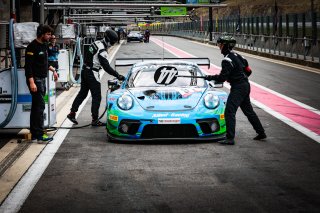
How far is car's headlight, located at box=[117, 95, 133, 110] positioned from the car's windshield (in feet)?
2.13

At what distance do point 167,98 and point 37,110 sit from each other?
A: 187cm

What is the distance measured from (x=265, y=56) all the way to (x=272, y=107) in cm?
2313

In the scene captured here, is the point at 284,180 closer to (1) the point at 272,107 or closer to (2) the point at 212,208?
(2) the point at 212,208

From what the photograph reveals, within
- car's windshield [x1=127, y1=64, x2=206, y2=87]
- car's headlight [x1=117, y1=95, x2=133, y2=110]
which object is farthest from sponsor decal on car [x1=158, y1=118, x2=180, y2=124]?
car's windshield [x1=127, y1=64, x2=206, y2=87]

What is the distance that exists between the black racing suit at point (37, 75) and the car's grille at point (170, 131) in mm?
1523

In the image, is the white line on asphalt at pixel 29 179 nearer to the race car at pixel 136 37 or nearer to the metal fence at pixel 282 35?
the metal fence at pixel 282 35

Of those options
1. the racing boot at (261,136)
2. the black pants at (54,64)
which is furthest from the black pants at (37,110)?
the black pants at (54,64)

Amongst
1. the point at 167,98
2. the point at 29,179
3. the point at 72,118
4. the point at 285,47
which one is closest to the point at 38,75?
the point at 167,98

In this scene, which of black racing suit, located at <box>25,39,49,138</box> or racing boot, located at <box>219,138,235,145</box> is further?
black racing suit, located at <box>25,39,49,138</box>

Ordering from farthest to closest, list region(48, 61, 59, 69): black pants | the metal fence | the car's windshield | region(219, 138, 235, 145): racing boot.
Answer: the metal fence → region(48, 61, 59, 69): black pants → the car's windshield → region(219, 138, 235, 145): racing boot

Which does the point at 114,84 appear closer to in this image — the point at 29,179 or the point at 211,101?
the point at 211,101

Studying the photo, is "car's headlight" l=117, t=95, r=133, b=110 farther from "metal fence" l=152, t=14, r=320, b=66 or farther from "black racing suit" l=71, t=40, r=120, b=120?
"metal fence" l=152, t=14, r=320, b=66

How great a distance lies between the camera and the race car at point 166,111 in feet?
30.3

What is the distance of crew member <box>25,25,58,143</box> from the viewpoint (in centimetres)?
934
